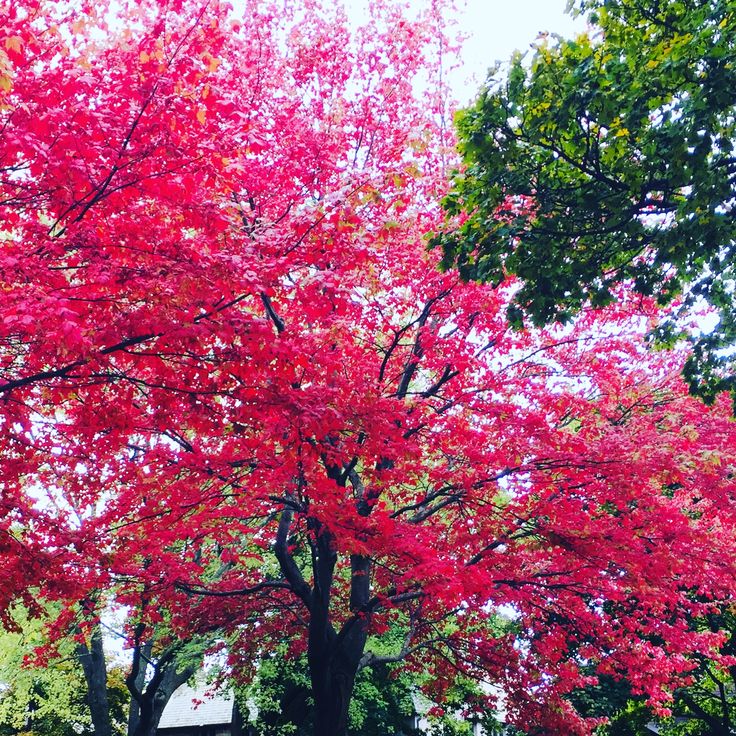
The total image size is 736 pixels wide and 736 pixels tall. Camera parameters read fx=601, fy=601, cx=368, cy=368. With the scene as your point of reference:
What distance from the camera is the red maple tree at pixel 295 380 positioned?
18.8 ft

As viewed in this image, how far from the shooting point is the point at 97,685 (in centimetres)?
1658

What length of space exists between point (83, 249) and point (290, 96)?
5.79 meters

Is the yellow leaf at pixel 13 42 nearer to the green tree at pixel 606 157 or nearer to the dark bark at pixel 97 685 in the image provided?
the green tree at pixel 606 157

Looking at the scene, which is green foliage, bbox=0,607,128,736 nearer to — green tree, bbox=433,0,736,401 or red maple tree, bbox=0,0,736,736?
red maple tree, bbox=0,0,736,736

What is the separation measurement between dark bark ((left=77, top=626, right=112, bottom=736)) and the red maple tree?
3.26m

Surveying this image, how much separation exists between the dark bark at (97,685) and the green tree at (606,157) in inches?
607

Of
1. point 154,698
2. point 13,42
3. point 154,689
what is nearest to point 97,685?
point 154,698

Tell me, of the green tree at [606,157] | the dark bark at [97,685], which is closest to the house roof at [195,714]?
the dark bark at [97,685]

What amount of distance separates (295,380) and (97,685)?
13690 mm

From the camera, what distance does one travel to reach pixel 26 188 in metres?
5.71

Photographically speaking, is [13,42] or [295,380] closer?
[13,42]

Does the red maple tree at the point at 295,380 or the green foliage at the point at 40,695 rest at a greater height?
the red maple tree at the point at 295,380

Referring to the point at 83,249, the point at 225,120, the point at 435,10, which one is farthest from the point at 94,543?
the point at 435,10

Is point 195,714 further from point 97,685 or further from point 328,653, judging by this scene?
point 328,653
